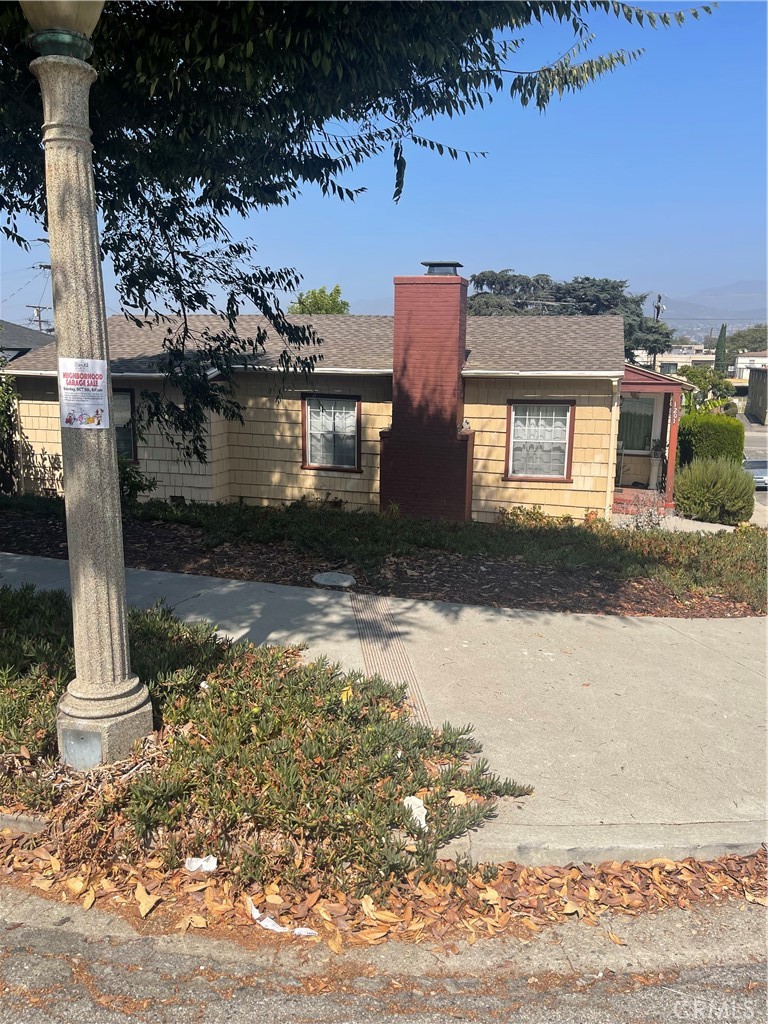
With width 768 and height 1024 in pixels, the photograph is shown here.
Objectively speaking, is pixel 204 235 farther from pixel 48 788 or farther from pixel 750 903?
pixel 750 903

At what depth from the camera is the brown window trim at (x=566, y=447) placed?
1334 cm

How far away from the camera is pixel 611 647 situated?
7.02 metres

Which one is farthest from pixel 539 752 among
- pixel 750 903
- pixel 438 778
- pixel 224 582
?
pixel 224 582

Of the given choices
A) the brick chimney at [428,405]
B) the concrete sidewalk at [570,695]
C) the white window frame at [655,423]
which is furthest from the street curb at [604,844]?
the white window frame at [655,423]

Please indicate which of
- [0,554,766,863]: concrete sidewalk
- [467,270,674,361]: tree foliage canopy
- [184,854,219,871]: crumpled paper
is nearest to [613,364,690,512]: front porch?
[0,554,766,863]: concrete sidewalk

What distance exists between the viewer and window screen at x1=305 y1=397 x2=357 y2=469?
14172mm

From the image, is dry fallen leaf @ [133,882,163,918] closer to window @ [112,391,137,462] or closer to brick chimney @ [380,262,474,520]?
brick chimney @ [380,262,474,520]

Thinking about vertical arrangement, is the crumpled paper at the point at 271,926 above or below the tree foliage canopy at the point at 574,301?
below

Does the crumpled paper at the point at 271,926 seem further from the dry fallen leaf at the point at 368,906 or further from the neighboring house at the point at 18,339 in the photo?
the neighboring house at the point at 18,339

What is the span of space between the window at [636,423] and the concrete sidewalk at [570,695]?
10514 mm

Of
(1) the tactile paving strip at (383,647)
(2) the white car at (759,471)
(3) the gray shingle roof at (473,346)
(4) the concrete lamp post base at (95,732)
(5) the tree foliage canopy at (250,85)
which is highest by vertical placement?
(5) the tree foliage canopy at (250,85)

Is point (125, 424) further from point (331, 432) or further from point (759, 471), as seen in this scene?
point (759, 471)

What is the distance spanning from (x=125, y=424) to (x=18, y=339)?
1387 centimetres

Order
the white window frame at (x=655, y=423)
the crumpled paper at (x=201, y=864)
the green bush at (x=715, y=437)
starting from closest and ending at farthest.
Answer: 1. the crumpled paper at (x=201, y=864)
2. the white window frame at (x=655, y=423)
3. the green bush at (x=715, y=437)
